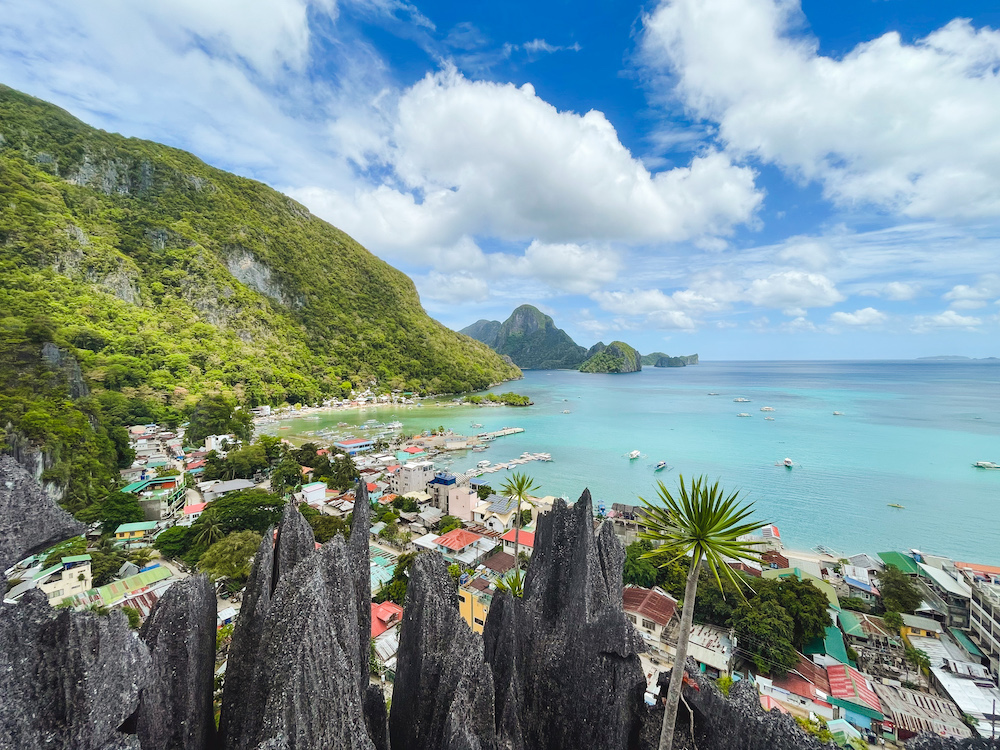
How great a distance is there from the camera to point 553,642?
689 centimetres

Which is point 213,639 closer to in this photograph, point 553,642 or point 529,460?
point 553,642

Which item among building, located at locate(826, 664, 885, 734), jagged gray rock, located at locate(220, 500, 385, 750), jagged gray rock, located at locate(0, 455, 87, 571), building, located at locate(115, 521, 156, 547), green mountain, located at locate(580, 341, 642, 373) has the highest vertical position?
green mountain, located at locate(580, 341, 642, 373)

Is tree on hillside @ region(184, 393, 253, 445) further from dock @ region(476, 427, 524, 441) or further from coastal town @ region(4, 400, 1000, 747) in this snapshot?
dock @ region(476, 427, 524, 441)

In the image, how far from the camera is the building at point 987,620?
46.8 feet

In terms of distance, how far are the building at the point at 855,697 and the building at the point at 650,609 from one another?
16.6 feet

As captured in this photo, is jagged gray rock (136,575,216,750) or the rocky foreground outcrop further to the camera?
jagged gray rock (136,575,216,750)

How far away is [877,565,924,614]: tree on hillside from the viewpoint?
16641 mm

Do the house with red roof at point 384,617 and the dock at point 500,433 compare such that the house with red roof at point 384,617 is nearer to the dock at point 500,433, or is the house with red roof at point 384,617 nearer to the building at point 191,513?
the building at point 191,513

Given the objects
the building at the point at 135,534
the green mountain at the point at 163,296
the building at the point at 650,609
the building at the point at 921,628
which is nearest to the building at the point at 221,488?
the green mountain at the point at 163,296

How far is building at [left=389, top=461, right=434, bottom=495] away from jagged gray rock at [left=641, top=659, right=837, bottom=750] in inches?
1046

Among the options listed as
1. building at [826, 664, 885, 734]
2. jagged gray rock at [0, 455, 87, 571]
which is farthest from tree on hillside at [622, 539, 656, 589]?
jagged gray rock at [0, 455, 87, 571]

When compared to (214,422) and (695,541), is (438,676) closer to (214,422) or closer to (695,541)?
(695,541)

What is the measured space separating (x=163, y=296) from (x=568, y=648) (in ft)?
263

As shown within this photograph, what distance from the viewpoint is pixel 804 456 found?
142 ft
